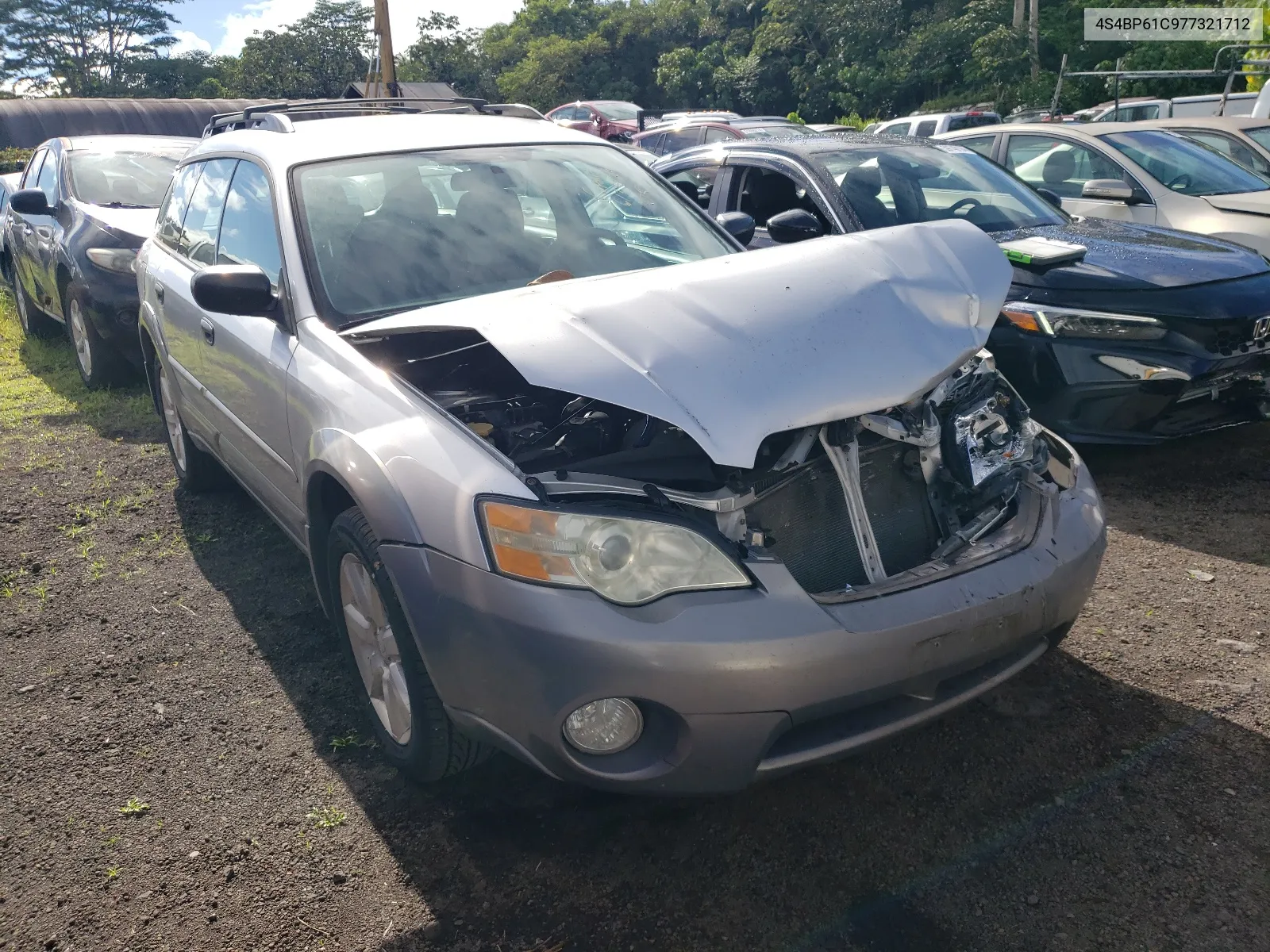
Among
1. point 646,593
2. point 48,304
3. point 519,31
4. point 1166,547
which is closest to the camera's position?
point 646,593

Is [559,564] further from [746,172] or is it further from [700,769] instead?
[746,172]

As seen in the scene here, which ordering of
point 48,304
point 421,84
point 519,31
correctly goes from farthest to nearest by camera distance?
point 519,31, point 421,84, point 48,304

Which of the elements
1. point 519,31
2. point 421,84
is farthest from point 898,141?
point 519,31

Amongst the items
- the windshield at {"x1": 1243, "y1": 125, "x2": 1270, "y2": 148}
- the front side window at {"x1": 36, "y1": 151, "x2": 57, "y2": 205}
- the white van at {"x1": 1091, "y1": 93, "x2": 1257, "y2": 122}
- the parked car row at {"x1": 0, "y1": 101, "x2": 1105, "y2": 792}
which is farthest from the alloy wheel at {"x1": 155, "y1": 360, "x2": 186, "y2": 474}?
the white van at {"x1": 1091, "y1": 93, "x2": 1257, "y2": 122}

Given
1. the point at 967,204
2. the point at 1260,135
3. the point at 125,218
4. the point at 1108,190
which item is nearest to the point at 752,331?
the point at 967,204

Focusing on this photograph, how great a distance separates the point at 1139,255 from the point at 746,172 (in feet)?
7.04

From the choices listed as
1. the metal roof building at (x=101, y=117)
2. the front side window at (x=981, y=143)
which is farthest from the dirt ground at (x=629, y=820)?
the metal roof building at (x=101, y=117)

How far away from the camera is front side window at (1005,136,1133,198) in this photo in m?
7.22

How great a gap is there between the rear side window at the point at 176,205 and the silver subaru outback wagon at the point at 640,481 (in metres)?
1.37

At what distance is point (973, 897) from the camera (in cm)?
228

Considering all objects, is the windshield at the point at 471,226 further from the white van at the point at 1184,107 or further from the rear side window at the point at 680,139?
the white van at the point at 1184,107

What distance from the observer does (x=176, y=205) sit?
4859 mm

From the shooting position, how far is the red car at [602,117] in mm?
25906

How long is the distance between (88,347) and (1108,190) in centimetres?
706
